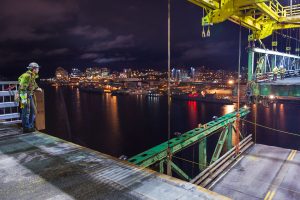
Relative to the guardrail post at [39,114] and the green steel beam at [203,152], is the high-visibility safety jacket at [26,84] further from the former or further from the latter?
the green steel beam at [203,152]

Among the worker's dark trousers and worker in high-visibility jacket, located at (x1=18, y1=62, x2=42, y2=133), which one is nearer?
worker in high-visibility jacket, located at (x1=18, y1=62, x2=42, y2=133)

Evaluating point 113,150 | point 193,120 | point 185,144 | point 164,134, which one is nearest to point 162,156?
point 185,144

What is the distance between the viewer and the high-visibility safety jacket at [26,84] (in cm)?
716

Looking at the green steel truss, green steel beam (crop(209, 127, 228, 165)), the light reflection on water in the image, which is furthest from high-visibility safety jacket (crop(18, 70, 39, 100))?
the light reflection on water

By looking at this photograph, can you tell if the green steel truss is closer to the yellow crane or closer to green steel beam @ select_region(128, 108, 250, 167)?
green steel beam @ select_region(128, 108, 250, 167)

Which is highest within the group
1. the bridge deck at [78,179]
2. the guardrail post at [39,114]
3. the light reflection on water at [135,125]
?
the guardrail post at [39,114]

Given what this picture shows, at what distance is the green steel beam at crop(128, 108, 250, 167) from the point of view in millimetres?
9127

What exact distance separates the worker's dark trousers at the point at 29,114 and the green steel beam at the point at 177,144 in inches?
144

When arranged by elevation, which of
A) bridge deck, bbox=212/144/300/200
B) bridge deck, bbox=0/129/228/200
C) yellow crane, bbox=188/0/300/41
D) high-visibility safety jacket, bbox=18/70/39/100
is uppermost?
yellow crane, bbox=188/0/300/41

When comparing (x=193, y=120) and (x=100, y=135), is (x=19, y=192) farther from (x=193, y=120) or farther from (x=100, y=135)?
(x=193, y=120)

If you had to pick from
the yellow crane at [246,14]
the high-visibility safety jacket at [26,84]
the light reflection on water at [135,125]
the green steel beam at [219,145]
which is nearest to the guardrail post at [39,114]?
the high-visibility safety jacket at [26,84]

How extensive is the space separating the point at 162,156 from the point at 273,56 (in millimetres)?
15941

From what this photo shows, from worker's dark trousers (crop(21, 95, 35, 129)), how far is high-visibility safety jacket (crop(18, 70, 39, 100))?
0.21 meters

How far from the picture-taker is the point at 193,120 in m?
77.6
